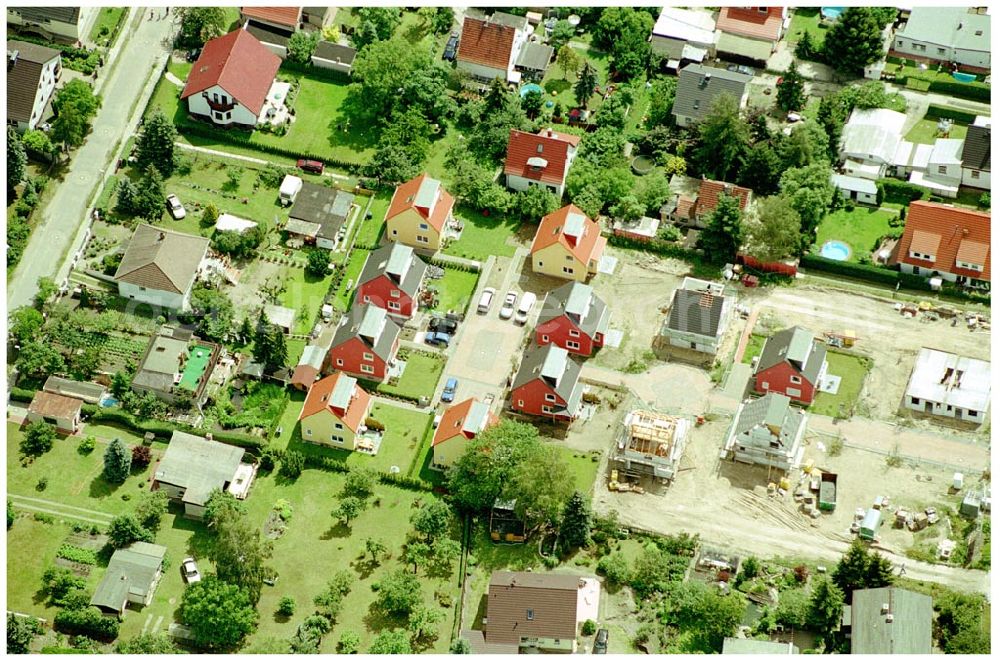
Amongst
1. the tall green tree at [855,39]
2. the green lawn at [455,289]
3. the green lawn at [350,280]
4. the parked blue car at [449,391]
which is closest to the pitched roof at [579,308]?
the green lawn at [455,289]

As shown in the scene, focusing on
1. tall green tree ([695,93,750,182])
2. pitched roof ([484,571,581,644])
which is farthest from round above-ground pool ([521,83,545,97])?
pitched roof ([484,571,581,644])

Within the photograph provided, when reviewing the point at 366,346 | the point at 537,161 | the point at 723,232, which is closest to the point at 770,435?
the point at 723,232

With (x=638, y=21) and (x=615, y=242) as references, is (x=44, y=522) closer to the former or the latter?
(x=615, y=242)

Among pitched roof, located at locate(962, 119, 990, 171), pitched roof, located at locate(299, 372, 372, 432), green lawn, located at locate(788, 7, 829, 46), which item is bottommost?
pitched roof, located at locate(299, 372, 372, 432)

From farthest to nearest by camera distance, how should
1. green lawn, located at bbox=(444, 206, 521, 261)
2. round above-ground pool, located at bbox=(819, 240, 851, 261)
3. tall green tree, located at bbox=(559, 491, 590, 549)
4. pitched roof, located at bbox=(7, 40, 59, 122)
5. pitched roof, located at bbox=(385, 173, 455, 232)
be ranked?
pitched roof, located at bbox=(7, 40, 59, 122), green lawn, located at bbox=(444, 206, 521, 261), pitched roof, located at bbox=(385, 173, 455, 232), round above-ground pool, located at bbox=(819, 240, 851, 261), tall green tree, located at bbox=(559, 491, 590, 549)

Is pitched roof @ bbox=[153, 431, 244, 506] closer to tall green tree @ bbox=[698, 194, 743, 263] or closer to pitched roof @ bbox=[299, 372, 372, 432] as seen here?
pitched roof @ bbox=[299, 372, 372, 432]

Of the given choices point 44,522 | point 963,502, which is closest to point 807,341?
point 963,502

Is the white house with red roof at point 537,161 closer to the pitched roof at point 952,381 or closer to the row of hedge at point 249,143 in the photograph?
the row of hedge at point 249,143
